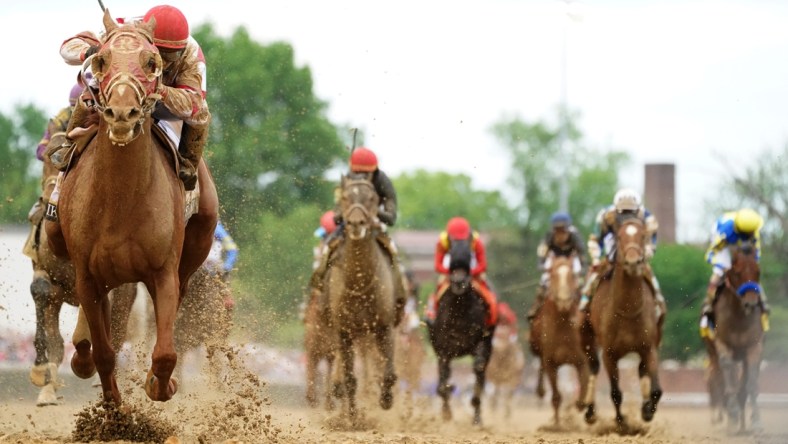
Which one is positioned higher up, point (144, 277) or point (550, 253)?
point (550, 253)

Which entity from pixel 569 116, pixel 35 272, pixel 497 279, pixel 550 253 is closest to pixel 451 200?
pixel 569 116

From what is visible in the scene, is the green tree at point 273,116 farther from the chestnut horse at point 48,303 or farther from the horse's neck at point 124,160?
the horse's neck at point 124,160

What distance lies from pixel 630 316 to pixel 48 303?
18.5 ft

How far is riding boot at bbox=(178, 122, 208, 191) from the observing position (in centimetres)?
929

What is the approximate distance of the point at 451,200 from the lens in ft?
261

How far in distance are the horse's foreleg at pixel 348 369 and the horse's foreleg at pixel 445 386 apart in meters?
1.92

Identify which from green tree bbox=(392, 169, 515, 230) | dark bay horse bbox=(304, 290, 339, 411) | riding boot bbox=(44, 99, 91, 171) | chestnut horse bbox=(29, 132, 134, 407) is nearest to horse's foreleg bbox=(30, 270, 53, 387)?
chestnut horse bbox=(29, 132, 134, 407)

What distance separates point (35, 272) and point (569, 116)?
207ft

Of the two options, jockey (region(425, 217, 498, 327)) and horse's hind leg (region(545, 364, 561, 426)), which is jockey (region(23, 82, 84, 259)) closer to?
jockey (region(425, 217, 498, 327))

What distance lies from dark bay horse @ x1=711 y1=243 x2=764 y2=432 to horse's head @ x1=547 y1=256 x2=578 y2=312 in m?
1.70

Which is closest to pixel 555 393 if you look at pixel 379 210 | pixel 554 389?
pixel 554 389

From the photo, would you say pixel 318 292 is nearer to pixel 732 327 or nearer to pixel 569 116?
pixel 732 327

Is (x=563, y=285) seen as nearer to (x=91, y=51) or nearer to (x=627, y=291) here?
(x=627, y=291)

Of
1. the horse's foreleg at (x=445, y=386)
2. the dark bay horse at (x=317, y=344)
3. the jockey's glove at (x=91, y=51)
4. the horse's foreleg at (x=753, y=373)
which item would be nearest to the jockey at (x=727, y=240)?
the horse's foreleg at (x=753, y=373)
